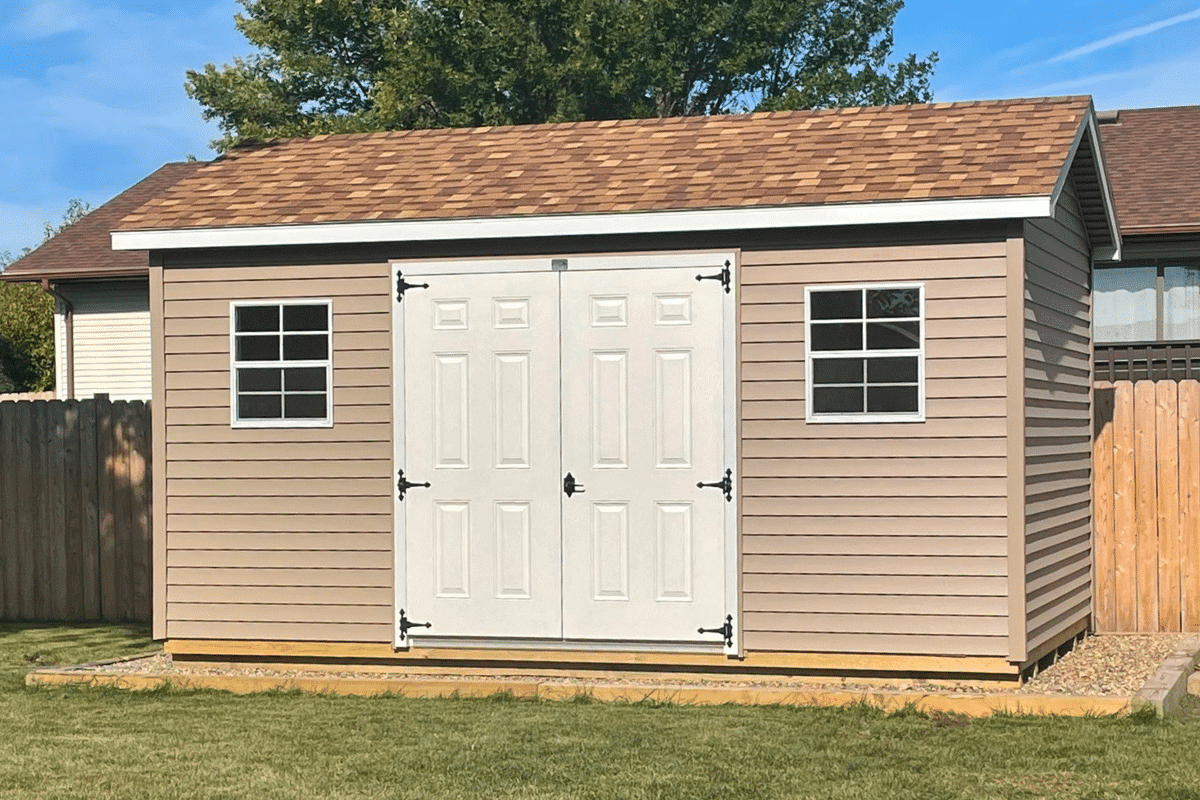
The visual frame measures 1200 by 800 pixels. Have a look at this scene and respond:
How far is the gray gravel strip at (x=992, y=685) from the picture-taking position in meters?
10.2

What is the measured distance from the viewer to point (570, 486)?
11.0 metres

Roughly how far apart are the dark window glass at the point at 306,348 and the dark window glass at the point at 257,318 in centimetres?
14

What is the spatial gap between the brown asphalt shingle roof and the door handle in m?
1.74

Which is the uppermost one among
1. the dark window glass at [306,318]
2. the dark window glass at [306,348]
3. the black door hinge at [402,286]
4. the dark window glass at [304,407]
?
the black door hinge at [402,286]

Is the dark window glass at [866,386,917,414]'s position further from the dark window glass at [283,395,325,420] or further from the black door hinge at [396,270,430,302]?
the dark window glass at [283,395,325,420]

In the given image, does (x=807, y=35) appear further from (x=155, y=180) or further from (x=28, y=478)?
(x=28, y=478)

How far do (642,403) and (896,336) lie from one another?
1.69 m

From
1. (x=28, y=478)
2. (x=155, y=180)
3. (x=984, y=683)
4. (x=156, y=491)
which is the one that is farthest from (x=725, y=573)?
(x=155, y=180)

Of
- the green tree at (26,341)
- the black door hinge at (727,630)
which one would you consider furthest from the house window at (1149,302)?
the green tree at (26,341)

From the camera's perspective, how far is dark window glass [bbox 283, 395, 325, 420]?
11469 millimetres

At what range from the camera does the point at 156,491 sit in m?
11.7

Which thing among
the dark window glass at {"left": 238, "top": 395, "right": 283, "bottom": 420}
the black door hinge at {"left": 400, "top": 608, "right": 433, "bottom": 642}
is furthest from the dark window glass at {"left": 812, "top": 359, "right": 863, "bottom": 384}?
the dark window glass at {"left": 238, "top": 395, "right": 283, "bottom": 420}

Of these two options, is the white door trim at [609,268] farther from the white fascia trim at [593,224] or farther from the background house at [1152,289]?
the background house at [1152,289]

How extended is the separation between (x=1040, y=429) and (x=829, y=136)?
2583mm
